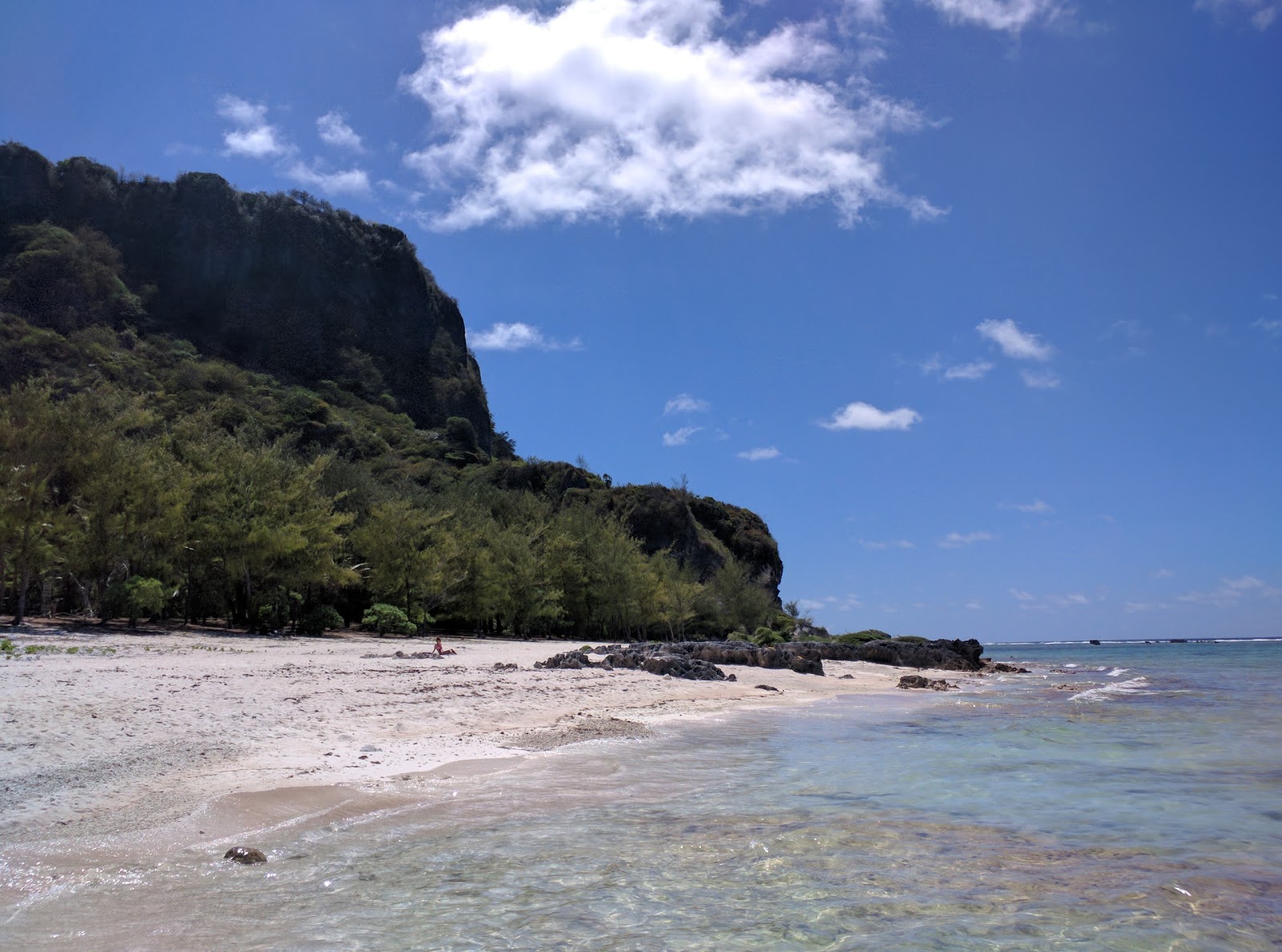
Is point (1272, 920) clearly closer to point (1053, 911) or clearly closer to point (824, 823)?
point (1053, 911)

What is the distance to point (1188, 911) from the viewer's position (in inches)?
210

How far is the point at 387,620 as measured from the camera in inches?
1314

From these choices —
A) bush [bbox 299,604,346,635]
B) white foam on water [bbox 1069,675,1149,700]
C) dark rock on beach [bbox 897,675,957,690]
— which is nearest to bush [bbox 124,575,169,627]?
bush [bbox 299,604,346,635]

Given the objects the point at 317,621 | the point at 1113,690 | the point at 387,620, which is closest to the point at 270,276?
the point at 387,620

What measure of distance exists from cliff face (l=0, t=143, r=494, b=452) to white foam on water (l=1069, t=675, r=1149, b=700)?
8426 cm

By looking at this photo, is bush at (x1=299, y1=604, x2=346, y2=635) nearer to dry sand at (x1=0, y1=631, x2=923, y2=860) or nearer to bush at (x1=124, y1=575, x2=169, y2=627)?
bush at (x1=124, y1=575, x2=169, y2=627)

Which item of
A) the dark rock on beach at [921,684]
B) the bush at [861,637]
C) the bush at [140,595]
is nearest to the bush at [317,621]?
the bush at [140,595]

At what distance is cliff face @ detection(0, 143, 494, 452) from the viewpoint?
93438mm

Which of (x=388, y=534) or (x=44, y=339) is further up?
(x=44, y=339)

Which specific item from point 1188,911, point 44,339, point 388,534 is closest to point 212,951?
point 1188,911

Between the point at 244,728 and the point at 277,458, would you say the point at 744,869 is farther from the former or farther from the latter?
the point at 277,458

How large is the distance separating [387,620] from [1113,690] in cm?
2747

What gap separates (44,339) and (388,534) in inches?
2176

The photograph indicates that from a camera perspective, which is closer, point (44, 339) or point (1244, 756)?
point (1244, 756)
